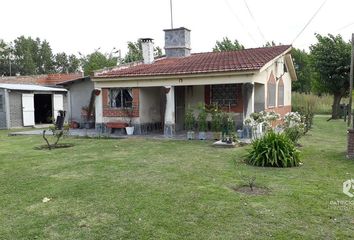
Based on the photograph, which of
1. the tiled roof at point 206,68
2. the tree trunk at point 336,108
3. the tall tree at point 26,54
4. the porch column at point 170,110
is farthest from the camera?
the tall tree at point 26,54

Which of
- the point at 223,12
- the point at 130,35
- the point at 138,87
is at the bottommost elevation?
the point at 138,87

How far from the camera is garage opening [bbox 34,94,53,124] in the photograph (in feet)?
81.8

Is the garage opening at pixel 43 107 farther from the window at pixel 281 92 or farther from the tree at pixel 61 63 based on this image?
the tree at pixel 61 63

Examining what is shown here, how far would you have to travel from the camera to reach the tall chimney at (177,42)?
18.9 meters

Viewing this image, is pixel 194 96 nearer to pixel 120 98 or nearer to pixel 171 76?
pixel 171 76

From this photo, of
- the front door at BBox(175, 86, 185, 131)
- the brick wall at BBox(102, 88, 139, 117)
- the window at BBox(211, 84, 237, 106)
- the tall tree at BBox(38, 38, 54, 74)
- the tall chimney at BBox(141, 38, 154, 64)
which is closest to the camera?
the window at BBox(211, 84, 237, 106)

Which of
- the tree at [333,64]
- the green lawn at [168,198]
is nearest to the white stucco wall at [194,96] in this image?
the green lawn at [168,198]

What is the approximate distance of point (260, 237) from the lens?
4.09 meters

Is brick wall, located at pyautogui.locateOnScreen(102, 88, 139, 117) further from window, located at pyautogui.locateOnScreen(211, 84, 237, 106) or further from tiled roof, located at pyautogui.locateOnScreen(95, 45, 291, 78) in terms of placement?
window, located at pyautogui.locateOnScreen(211, 84, 237, 106)

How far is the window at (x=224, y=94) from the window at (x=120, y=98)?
3.67 meters

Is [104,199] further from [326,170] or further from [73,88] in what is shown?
[73,88]

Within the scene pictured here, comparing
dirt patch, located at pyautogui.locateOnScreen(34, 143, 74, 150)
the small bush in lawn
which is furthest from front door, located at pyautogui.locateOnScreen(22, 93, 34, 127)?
the small bush in lawn

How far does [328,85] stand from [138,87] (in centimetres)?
1720

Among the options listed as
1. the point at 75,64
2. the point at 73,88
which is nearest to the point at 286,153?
the point at 73,88
